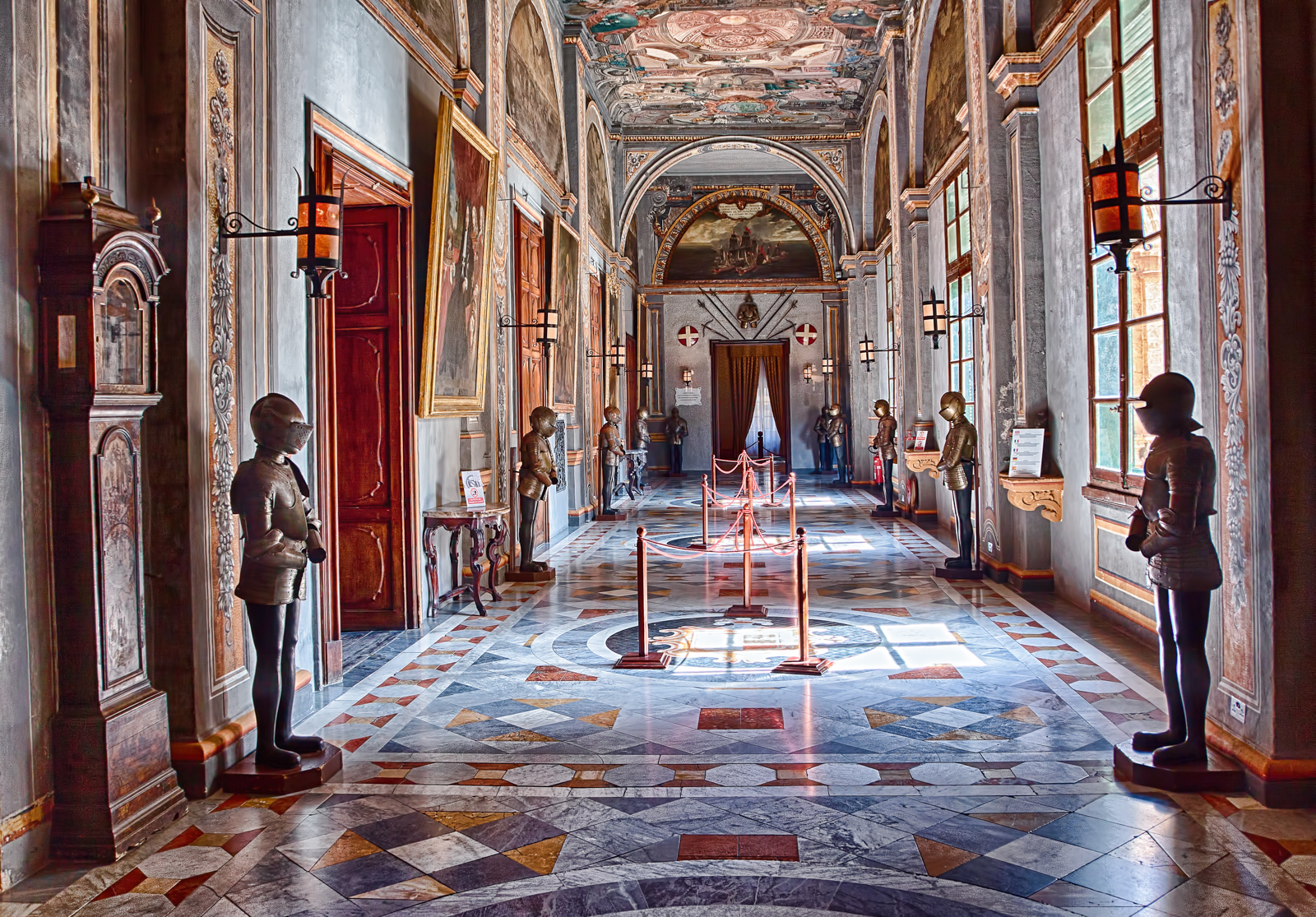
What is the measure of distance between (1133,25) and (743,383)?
21.5 metres

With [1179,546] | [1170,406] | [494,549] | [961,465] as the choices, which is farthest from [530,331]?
[1179,546]

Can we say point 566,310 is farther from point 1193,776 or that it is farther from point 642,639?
point 1193,776

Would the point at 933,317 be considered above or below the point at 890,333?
below

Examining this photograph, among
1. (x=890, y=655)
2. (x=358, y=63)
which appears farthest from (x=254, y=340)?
(x=890, y=655)

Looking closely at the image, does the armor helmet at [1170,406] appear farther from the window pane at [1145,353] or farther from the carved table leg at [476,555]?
the carved table leg at [476,555]

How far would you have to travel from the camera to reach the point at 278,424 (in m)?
4.46

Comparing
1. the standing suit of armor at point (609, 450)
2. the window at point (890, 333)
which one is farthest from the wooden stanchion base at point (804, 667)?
the window at point (890, 333)

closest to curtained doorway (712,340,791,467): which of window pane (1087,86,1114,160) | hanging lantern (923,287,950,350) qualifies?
hanging lantern (923,287,950,350)

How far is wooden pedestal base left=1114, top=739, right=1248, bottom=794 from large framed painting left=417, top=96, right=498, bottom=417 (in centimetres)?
573

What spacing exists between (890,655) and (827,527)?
25.8 feet

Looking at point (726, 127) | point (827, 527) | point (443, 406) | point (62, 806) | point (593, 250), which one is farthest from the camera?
point (726, 127)

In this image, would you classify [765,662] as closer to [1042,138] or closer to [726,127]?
[1042,138]

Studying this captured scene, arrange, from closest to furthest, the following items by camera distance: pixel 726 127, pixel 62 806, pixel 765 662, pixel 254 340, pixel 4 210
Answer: pixel 4 210
pixel 62 806
pixel 254 340
pixel 765 662
pixel 726 127

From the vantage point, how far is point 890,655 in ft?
22.7
